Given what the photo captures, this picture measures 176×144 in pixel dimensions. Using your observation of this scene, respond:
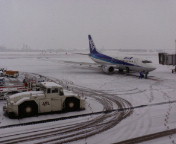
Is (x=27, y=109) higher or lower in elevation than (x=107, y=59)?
lower

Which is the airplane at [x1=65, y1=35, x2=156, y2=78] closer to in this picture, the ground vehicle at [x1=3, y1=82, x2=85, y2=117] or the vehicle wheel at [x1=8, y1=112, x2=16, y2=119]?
the ground vehicle at [x1=3, y1=82, x2=85, y2=117]

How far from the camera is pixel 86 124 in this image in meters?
14.4

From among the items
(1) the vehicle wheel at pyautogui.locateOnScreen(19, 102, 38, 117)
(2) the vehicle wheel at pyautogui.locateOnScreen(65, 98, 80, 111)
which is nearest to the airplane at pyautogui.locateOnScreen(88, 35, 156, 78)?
(2) the vehicle wheel at pyautogui.locateOnScreen(65, 98, 80, 111)

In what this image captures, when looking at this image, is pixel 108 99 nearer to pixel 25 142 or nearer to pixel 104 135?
pixel 104 135

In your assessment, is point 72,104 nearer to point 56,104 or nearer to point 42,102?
point 56,104

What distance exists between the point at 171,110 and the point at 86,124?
7578 mm

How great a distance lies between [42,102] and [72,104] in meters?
2.45

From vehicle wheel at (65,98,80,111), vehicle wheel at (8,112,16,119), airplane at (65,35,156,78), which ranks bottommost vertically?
vehicle wheel at (8,112,16,119)

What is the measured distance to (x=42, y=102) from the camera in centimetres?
1584

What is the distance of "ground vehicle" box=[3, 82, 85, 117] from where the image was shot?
15.4 m

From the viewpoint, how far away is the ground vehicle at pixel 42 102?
1539 centimetres

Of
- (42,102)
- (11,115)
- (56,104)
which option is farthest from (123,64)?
(11,115)

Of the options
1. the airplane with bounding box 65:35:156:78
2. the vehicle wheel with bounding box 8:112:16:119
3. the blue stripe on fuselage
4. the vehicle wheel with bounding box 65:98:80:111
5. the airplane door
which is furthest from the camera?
the blue stripe on fuselage

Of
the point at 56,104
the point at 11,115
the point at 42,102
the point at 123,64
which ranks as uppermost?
the point at 123,64
